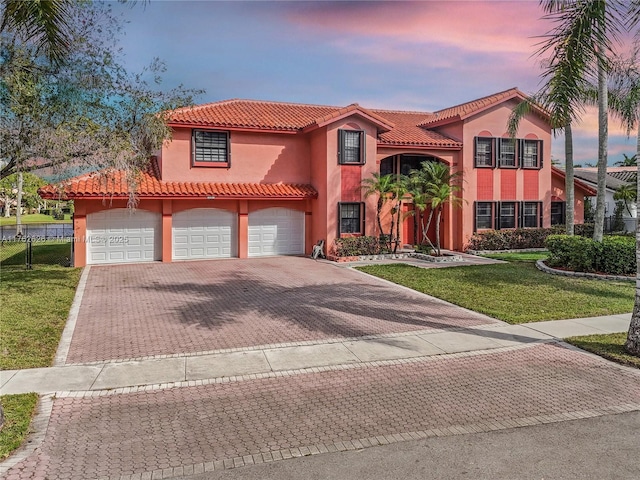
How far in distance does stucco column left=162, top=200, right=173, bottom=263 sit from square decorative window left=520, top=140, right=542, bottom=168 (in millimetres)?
18005

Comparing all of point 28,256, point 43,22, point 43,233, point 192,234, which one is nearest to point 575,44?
point 43,22

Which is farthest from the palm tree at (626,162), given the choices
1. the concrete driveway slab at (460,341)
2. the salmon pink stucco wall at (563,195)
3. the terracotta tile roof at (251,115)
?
the concrete driveway slab at (460,341)

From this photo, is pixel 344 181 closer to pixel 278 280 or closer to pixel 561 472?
pixel 278 280

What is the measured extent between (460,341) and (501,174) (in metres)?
17.7

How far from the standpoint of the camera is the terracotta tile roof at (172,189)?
18.3 m

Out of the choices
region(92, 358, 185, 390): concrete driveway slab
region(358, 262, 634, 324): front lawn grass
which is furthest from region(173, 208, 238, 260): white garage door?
region(92, 358, 185, 390): concrete driveway slab

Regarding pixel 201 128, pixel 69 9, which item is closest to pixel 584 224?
pixel 201 128

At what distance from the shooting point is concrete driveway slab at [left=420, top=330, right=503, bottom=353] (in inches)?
340

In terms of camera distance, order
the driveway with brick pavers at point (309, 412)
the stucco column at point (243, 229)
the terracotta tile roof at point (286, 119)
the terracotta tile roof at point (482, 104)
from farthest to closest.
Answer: the terracotta tile roof at point (482, 104) < the stucco column at point (243, 229) < the terracotta tile roof at point (286, 119) < the driveway with brick pavers at point (309, 412)

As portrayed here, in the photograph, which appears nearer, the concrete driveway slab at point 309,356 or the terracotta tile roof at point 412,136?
the concrete driveway slab at point 309,356

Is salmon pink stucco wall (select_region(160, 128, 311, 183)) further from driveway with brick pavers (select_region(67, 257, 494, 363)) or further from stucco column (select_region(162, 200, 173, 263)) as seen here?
driveway with brick pavers (select_region(67, 257, 494, 363))

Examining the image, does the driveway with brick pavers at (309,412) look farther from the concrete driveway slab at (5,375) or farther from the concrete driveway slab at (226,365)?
the concrete driveway slab at (5,375)

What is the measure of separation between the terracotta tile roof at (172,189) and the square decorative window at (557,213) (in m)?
14.0

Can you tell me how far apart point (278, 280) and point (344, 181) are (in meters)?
7.36
